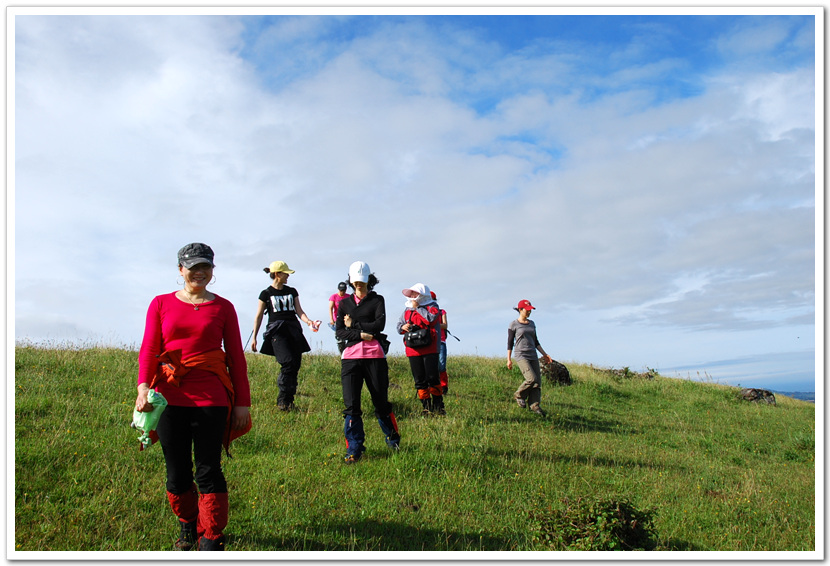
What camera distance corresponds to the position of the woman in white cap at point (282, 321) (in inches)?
336

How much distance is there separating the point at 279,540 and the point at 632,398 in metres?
13.6

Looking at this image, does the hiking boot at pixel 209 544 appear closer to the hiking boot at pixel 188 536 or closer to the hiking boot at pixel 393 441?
the hiking boot at pixel 188 536

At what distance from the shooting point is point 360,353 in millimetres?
6586

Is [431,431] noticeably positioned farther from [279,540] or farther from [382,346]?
[279,540]


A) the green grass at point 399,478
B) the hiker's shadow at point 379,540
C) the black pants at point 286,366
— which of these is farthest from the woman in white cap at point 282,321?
the hiker's shadow at point 379,540

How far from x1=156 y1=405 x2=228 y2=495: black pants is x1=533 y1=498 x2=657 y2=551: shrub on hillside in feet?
8.98

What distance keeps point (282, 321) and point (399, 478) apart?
3538 mm

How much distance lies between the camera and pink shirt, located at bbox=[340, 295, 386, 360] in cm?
659

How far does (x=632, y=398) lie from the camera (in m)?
15.8

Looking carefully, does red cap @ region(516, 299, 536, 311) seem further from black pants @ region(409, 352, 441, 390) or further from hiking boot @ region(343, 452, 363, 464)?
hiking boot @ region(343, 452, 363, 464)

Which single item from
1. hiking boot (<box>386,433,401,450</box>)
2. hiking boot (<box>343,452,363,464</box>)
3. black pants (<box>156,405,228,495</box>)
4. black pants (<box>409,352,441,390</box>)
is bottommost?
hiking boot (<box>343,452,363,464</box>)

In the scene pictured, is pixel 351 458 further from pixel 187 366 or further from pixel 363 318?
Result: pixel 187 366

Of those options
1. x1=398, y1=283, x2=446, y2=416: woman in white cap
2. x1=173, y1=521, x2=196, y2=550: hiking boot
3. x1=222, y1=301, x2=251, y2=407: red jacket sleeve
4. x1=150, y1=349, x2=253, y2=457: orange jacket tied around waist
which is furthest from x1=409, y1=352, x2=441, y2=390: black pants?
x1=173, y1=521, x2=196, y2=550: hiking boot

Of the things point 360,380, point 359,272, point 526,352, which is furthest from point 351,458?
point 526,352
